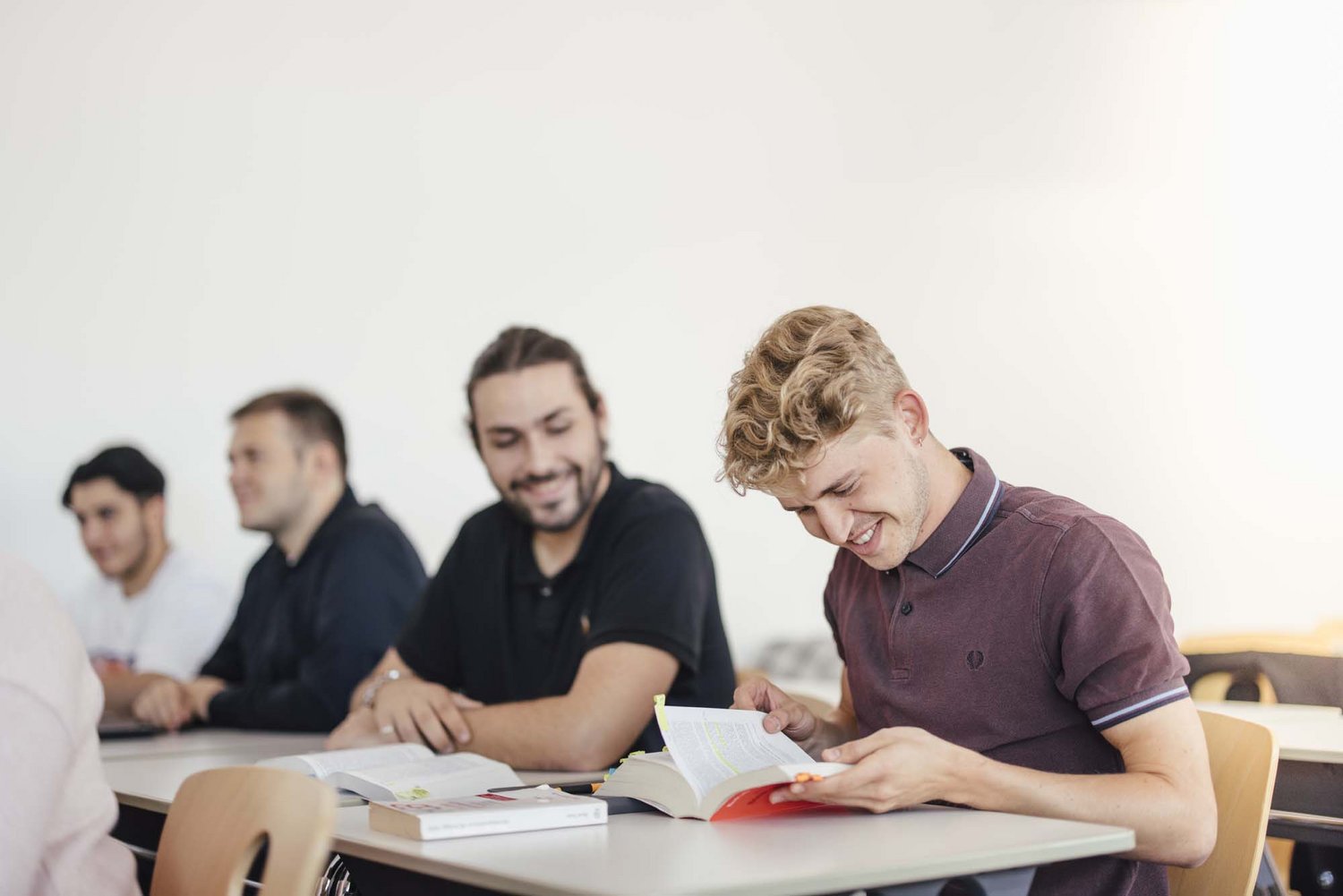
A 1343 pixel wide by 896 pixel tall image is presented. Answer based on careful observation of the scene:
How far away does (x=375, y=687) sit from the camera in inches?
103

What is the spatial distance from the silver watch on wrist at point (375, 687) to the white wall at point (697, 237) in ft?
7.02

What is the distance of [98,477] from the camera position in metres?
4.27

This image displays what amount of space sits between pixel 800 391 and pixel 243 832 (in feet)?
2.61

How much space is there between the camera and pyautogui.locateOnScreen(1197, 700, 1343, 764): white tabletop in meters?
1.95

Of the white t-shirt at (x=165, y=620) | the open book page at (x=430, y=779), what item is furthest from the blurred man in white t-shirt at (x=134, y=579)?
the open book page at (x=430, y=779)

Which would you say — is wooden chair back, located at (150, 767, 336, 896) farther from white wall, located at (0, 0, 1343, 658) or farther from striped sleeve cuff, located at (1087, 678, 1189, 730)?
white wall, located at (0, 0, 1343, 658)

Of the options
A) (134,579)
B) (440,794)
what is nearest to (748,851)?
(440,794)

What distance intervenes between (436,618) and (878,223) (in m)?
2.72

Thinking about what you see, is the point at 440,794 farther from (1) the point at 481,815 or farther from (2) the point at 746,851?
(2) the point at 746,851

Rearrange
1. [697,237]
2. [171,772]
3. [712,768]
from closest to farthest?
[712,768] < [171,772] < [697,237]

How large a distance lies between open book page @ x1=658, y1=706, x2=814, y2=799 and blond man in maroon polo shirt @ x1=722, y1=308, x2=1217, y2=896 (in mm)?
50

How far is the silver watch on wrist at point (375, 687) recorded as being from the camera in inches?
101

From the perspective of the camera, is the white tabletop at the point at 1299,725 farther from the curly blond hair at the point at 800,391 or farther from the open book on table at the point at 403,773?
the open book on table at the point at 403,773

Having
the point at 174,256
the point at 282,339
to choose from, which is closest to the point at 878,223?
the point at 282,339
